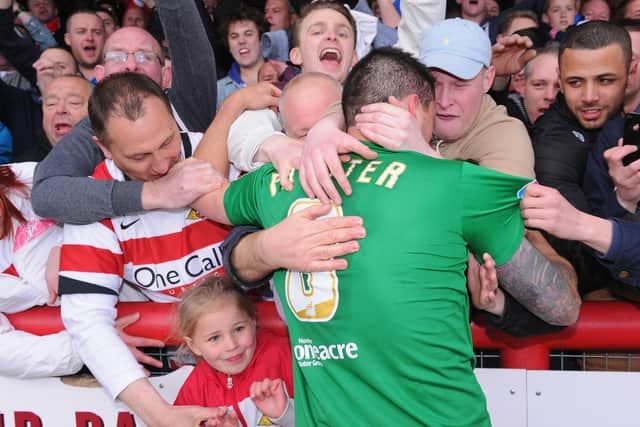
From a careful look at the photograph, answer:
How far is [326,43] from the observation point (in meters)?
3.58

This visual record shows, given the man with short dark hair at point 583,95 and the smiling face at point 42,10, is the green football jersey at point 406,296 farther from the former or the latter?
the smiling face at point 42,10

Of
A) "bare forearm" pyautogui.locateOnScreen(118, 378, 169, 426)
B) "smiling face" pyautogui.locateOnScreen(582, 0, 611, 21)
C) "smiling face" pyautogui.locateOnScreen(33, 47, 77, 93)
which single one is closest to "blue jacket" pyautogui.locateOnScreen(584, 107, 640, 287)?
"bare forearm" pyautogui.locateOnScreen(118, 378, 169, 426)

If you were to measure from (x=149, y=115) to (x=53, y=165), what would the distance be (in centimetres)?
49

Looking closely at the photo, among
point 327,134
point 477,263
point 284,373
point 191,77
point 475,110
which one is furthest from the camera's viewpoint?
point 191,77

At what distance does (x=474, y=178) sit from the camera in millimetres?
1810

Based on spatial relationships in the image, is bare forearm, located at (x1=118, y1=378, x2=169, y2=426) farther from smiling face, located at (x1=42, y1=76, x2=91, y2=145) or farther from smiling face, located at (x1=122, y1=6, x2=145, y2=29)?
smiling face, located at (x1=122, y1=6, x2=145, y2=29)

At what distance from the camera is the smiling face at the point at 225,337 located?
2.40m

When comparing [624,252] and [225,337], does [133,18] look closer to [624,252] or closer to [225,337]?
[225,337]

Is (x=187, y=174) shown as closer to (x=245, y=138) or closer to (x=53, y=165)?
(x=245, y=138)

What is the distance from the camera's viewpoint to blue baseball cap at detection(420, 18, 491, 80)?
281 centimetres

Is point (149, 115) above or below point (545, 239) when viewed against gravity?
above

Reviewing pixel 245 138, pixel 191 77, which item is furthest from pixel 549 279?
pixel 191 77

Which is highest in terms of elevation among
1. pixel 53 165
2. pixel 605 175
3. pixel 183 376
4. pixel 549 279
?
pixel 53 165

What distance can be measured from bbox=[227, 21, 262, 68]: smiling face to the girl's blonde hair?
11.6 feet
